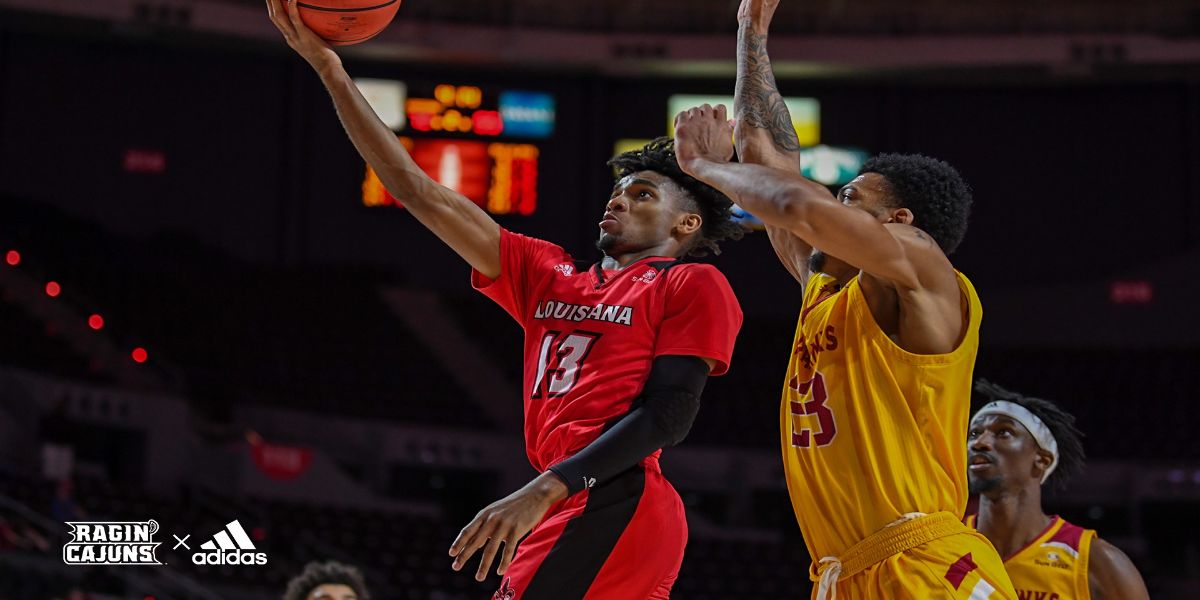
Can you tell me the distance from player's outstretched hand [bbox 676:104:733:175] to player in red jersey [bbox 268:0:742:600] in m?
0.30

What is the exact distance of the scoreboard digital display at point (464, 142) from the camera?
18406mm

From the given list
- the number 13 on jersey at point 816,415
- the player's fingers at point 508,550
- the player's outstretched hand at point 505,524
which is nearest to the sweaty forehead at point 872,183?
the number 13 on jersey at point 816,415

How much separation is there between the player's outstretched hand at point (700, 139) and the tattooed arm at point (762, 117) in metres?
0.55

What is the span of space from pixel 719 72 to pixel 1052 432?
48.1 ft

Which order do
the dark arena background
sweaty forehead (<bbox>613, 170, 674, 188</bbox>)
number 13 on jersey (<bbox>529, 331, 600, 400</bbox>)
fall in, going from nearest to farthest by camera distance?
number 13 on jersey (<bbox>529, 331, 600, 400</bbox>) → sweaty forehead (<bbox>613, 170, 674, 188</bbox>) → the dark arena background

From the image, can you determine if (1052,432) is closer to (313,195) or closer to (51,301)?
(51,301)

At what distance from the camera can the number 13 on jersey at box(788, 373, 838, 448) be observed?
3504 mm

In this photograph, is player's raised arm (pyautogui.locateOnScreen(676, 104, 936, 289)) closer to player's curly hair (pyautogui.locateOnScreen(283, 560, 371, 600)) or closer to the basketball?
the basketball

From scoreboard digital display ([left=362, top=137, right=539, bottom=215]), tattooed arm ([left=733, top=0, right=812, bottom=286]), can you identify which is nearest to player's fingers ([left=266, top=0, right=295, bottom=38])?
tattooed arm ([left=733, top=0, right=812, bottom=286])

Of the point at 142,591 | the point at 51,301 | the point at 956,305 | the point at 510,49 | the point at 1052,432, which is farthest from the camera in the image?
the point at 510,49

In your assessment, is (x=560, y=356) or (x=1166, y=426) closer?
(x=560, y=356)

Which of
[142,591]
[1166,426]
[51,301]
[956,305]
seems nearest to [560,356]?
[956,305]

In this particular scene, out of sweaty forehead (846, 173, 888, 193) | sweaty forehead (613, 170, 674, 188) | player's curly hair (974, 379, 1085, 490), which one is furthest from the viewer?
player's curly hair (974, 379, 1085, 490)

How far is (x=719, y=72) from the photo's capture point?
63.5ft
